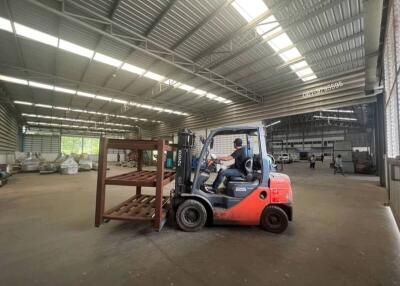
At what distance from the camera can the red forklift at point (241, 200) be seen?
396cm

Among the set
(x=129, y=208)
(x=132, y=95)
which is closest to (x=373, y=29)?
(x=129, y=208)

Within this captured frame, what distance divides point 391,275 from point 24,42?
1120 cm

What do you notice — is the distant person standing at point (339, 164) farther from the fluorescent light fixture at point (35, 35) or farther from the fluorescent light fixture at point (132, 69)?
the fluorescent light fixture at point (35, 35)

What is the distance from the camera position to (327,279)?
2.47 meters

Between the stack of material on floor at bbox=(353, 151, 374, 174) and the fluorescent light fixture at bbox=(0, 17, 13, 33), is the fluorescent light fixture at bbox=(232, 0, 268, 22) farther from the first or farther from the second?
the stack of material on floor at bbox=(353, 151, 374, 174)

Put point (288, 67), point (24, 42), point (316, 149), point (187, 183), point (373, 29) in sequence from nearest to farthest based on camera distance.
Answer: point (187, 183) → point (373, 29) → point (24, 42) → point (288, 67) → point (316, 149)

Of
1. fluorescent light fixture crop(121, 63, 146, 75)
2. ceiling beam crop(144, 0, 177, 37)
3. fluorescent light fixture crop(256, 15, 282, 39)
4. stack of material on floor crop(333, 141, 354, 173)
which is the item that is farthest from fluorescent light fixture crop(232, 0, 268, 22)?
stack of material on floor crop(333, 141, 354, 173)

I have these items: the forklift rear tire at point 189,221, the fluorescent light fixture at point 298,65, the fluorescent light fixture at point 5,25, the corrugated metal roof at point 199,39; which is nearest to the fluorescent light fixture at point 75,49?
the corrugated metal roof at point 199,39

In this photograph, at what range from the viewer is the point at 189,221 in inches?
161

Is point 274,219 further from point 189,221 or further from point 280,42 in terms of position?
point 280,42

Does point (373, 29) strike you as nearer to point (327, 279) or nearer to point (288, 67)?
point (288, 67)

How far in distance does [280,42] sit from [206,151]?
5755 millimetres

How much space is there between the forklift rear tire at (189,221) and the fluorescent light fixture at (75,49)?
7.23m

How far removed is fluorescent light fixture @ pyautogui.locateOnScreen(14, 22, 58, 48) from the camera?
19.9 ft
